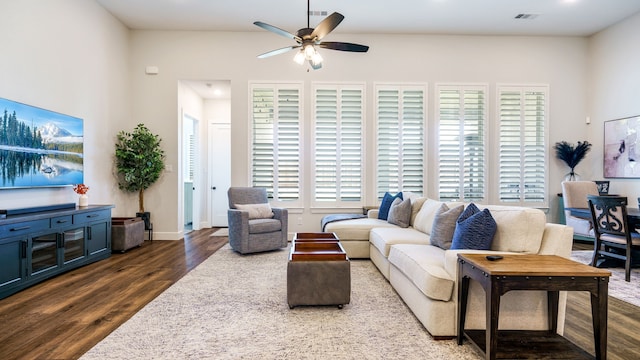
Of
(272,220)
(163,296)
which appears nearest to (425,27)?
(272,220)

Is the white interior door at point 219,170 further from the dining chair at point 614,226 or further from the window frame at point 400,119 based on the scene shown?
the dining chair at point 614,226

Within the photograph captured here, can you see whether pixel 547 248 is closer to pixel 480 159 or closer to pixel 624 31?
pixel 480 159

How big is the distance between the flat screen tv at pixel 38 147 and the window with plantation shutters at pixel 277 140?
2588 mm

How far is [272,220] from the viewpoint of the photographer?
496 cm

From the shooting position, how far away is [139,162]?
5434 mm

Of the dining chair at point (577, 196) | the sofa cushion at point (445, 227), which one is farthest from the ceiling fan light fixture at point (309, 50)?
the dining chair at point (577, 196)

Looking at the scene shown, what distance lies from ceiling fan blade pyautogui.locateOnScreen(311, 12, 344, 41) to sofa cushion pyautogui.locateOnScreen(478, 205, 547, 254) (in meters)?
2.26

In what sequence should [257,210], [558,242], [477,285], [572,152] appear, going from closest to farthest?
[477,285]
[558,242]
[257,210]
[572,152]

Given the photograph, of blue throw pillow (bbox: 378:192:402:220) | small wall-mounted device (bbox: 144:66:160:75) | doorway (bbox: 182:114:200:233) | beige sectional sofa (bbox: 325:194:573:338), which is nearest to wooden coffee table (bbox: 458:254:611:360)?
beige sectional sofa (bbox: 325:194:573:338)

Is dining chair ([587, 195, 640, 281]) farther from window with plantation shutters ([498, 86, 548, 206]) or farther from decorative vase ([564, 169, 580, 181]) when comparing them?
decorative vase ([564, 169, 580, 181])

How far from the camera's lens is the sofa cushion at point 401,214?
14.4ft

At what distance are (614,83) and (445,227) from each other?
514 centimetres

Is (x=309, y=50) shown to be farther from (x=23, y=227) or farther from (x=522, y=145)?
(x=522, y=145)

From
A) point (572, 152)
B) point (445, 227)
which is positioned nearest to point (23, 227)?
point (445, 227)
